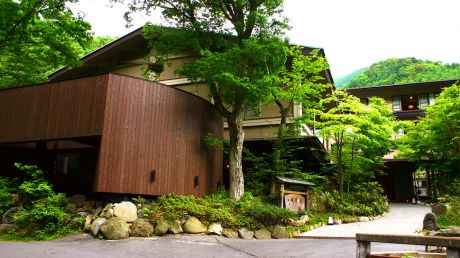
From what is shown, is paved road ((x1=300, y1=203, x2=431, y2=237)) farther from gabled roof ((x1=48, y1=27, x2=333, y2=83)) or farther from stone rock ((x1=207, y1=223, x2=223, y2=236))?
gabled roof ((x1=48, y1=27, x2=333, y2=83))

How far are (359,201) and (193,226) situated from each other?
10.5 meters

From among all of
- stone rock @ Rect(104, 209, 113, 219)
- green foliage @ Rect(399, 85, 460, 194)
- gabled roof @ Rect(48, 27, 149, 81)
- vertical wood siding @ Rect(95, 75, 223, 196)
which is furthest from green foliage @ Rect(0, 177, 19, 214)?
green foliage @ Rect(399, 85, 460, 194)

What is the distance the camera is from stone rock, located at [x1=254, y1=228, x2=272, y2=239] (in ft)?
38.0

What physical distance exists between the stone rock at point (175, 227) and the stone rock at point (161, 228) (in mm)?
133

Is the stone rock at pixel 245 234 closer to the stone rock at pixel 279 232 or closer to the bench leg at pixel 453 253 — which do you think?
the stone rock at pixel 279 232

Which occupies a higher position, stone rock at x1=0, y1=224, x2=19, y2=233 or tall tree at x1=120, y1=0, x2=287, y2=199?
tall tree at x1=120, y1=0, x2=287, y2=199

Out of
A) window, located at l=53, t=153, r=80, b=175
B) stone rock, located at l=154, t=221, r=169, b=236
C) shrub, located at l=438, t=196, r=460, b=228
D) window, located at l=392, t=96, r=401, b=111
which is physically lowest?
stone rock, located at l=154, t=221, r=169, b=236

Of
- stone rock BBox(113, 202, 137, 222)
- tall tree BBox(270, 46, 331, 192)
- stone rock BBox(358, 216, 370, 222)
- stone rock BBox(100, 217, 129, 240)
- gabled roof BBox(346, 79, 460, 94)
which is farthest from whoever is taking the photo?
gabled roof BBox(346, 79, 460, 94)

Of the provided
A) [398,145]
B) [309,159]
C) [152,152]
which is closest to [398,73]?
[398,145]

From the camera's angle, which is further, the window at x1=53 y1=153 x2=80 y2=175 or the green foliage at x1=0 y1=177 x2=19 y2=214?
the window at x1=53 y1=153 x2=80 y2=175

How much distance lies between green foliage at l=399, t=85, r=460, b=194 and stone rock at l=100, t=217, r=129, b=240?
16093mm

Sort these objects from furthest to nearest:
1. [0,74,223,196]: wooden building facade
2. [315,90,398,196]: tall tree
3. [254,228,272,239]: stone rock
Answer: [315,90,398,196]: tall tree < [254,228,272,239]: stone rock < [0,74,223,196]: wooden building facade

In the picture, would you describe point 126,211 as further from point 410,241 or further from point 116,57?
point 116,57

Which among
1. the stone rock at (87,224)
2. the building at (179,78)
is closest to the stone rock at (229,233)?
the stone rock at (87,224)
